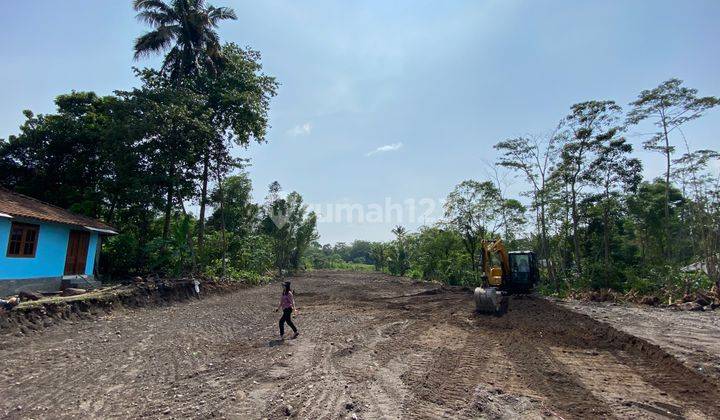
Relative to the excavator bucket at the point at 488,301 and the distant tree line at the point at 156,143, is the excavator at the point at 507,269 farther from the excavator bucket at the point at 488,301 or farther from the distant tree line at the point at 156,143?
the distant tree line at the point at 156,143

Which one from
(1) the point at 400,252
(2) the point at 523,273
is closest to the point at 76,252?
(2) the point at 523,273

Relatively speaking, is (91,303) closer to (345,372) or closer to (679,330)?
(345,372)

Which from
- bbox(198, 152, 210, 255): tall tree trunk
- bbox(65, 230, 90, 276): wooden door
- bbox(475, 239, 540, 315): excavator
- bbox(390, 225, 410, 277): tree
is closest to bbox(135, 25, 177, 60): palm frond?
bbox(198, 152, 210, 255): tall tree trunk

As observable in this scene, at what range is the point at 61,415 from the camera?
502cm

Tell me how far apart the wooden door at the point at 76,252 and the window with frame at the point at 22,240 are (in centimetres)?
191

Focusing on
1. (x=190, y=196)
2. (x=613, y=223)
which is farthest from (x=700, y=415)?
(x=613, y=223)

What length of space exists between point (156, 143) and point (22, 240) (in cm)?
678

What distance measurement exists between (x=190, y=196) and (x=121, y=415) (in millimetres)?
18015

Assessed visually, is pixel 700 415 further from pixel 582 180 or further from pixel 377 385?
pixel 582 180

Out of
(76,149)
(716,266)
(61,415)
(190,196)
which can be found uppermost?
(76,149)

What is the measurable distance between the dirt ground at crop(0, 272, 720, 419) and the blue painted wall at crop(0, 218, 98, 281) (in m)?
5.10

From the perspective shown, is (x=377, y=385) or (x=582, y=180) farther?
(x=582, y=180)

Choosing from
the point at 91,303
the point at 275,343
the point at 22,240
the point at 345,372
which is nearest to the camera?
the point at 345,372

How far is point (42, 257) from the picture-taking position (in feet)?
49.6
